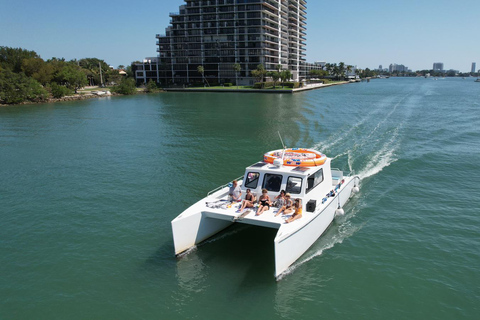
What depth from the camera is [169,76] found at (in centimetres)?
13325

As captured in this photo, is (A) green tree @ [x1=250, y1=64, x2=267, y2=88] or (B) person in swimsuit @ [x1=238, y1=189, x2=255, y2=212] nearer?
(B) person in swimsuit @ [x1=238, y1=189, x2=255, y2=212]

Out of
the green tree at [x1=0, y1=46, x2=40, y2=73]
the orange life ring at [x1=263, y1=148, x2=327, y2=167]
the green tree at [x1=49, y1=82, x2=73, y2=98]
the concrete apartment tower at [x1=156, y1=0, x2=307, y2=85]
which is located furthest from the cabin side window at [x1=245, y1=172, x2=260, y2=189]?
the concrete apartment tower at [x1=156, y1=0, x2=307, y2=85]

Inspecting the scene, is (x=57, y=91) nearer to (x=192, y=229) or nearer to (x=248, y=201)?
(x=192, y=229)

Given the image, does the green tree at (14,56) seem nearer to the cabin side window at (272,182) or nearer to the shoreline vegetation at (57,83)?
the shoreline vegetation at (57,83)

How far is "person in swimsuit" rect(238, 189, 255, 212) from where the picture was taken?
12.8 metres

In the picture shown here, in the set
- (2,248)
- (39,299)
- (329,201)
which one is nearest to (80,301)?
(39,299)

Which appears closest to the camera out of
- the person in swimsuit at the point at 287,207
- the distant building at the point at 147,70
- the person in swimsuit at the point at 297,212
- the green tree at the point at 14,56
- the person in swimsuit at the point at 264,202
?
the person in swimsuit at the point at 297,212

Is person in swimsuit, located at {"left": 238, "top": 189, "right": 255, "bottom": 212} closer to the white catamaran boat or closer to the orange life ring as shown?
the white catamaran boat

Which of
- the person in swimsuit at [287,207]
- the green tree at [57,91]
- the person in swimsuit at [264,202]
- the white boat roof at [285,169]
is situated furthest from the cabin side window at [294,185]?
the green tree at [57,91]

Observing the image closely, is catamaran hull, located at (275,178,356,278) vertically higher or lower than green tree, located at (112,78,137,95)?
lower

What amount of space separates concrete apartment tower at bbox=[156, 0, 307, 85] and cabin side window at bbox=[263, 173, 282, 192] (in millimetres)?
113131

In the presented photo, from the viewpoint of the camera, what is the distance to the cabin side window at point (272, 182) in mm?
13668

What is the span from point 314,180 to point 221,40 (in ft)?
394

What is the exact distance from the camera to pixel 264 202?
505 inches
